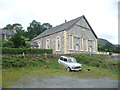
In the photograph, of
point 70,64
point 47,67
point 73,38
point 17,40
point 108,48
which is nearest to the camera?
point 70,64

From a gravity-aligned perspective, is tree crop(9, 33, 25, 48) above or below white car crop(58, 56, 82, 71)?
above

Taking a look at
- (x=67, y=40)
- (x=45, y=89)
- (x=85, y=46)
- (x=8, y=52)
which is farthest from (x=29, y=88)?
(x=85, y=46)

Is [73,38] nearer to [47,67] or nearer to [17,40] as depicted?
[17,40]

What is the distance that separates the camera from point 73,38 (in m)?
24.8

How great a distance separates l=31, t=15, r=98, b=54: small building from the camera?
23.9 meters

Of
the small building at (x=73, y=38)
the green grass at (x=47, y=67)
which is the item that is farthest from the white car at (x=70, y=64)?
the small building at (x=73, y=38)

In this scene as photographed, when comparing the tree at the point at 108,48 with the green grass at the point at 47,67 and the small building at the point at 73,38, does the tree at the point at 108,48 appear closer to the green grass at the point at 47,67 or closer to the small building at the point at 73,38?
the small building at the point at 73,38

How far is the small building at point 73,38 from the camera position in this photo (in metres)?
23.9

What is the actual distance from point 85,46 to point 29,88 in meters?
21.4

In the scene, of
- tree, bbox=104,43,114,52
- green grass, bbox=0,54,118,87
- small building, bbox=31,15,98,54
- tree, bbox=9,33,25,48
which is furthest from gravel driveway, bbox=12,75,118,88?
tree, bbox=104,43,114,52

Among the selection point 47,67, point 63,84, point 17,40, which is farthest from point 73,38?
point 63,84

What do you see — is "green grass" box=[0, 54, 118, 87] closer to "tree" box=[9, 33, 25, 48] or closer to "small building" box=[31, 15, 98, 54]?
"tree" box=[9, 33, 25, 48]

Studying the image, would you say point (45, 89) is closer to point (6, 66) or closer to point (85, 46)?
point (6, 66)

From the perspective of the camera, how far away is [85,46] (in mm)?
26938
